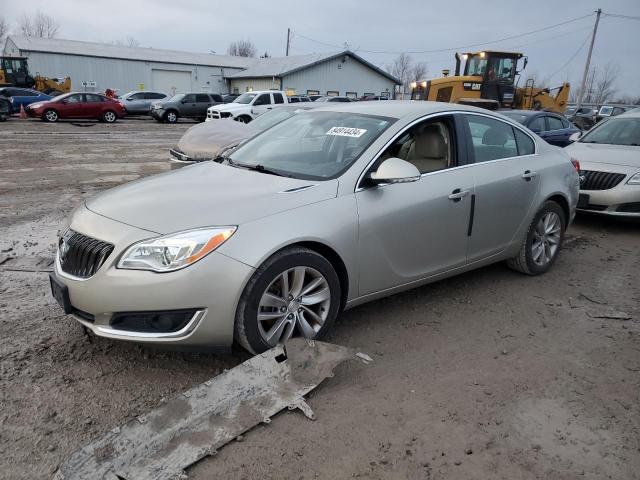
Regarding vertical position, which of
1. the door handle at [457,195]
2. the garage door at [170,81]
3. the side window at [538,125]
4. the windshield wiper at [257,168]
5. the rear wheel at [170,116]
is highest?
the garage door at [170,81]

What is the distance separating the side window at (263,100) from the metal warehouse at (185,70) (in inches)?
854

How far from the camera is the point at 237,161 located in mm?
4195

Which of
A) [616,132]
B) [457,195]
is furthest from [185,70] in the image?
[457,195]

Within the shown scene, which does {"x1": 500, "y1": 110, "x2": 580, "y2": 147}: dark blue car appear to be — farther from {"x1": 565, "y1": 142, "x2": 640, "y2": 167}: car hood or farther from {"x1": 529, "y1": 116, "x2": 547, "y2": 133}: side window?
{"x1": 565, "y1": 142, "x2": 640, "y2": 167}: car hood

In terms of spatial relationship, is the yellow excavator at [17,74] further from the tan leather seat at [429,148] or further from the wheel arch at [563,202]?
the wheel arch at [563,202]

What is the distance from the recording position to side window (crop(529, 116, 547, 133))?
11.5 m

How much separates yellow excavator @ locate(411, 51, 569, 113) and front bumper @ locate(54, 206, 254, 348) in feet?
55.5

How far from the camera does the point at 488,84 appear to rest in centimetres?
1877

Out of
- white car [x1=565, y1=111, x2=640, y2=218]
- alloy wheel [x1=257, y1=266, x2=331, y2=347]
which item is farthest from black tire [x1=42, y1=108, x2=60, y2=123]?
alloy wheel [x1=257, y1=266, x2=331, y2=347]

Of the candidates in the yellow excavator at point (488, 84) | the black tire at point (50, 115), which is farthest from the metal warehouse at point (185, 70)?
the yellow excavator at point (488, 84)

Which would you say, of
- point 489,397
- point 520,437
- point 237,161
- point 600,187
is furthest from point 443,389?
point 600,187

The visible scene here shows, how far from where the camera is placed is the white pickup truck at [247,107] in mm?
21828

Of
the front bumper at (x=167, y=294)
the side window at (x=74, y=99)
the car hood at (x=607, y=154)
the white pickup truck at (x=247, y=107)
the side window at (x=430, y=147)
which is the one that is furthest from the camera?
the side window at (x=74, y=99)

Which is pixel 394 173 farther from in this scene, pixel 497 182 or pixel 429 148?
pixel 497 182
